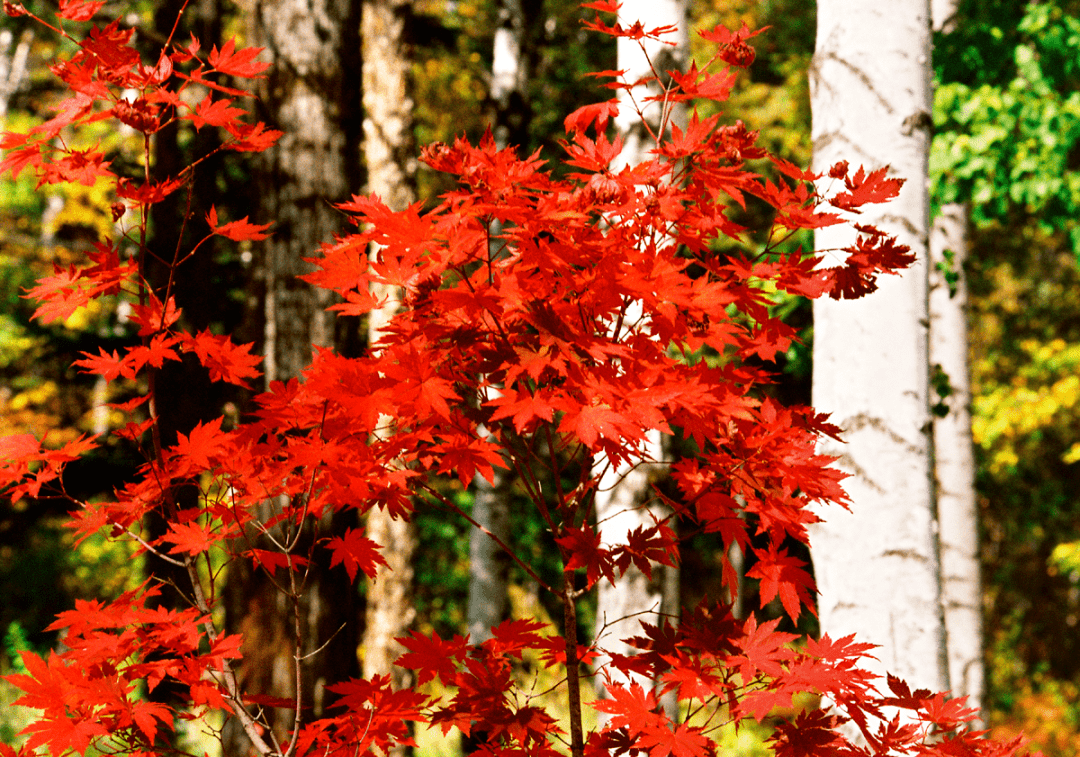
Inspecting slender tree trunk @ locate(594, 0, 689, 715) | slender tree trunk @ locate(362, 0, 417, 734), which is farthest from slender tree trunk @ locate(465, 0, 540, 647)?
slender tree trunk @ locate(594, 0, 689, 715)

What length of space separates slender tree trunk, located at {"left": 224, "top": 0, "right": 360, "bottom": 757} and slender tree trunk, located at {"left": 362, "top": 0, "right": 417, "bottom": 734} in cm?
187

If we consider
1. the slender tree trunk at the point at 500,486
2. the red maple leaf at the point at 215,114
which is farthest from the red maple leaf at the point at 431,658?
the slender tree trunk at the point at 500,486

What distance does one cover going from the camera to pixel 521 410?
137cm

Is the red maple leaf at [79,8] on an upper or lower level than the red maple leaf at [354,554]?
upper

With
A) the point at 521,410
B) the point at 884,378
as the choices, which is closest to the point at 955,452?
the point at 884,378

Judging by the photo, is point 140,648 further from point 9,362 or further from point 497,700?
point 9,362

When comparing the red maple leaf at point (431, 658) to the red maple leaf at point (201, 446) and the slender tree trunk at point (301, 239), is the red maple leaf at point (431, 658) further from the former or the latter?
the slender tree trunk at point (301, 239)

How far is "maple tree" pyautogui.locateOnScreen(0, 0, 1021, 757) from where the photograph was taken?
1.45 m

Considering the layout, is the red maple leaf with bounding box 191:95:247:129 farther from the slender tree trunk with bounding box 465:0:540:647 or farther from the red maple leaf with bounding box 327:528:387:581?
the slender tree trunk with bounding box 465:0:540:647

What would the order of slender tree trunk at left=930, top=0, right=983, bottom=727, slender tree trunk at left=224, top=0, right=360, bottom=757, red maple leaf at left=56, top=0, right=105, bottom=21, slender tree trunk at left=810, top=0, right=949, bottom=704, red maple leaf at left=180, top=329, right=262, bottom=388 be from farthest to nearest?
1. slender tree trunk at left=930, top=0, right=983, bottom=727
2. slender tree trunk at left=224, top=0, right=360, bottom=757
3. slender tree trunk at left=810, top=0, right=949, bottom=704
4. red maple leaf at left=180, top=329, right=262, bottom=388
5. red maple leaf at left=56, top=0, right=105, bottom=21

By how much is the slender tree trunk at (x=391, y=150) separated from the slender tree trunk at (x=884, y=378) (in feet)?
11.8

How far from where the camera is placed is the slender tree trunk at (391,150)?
207 inches

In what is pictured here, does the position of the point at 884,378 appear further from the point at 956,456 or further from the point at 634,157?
the point at 956,456

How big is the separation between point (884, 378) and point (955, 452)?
3613 millimetres
